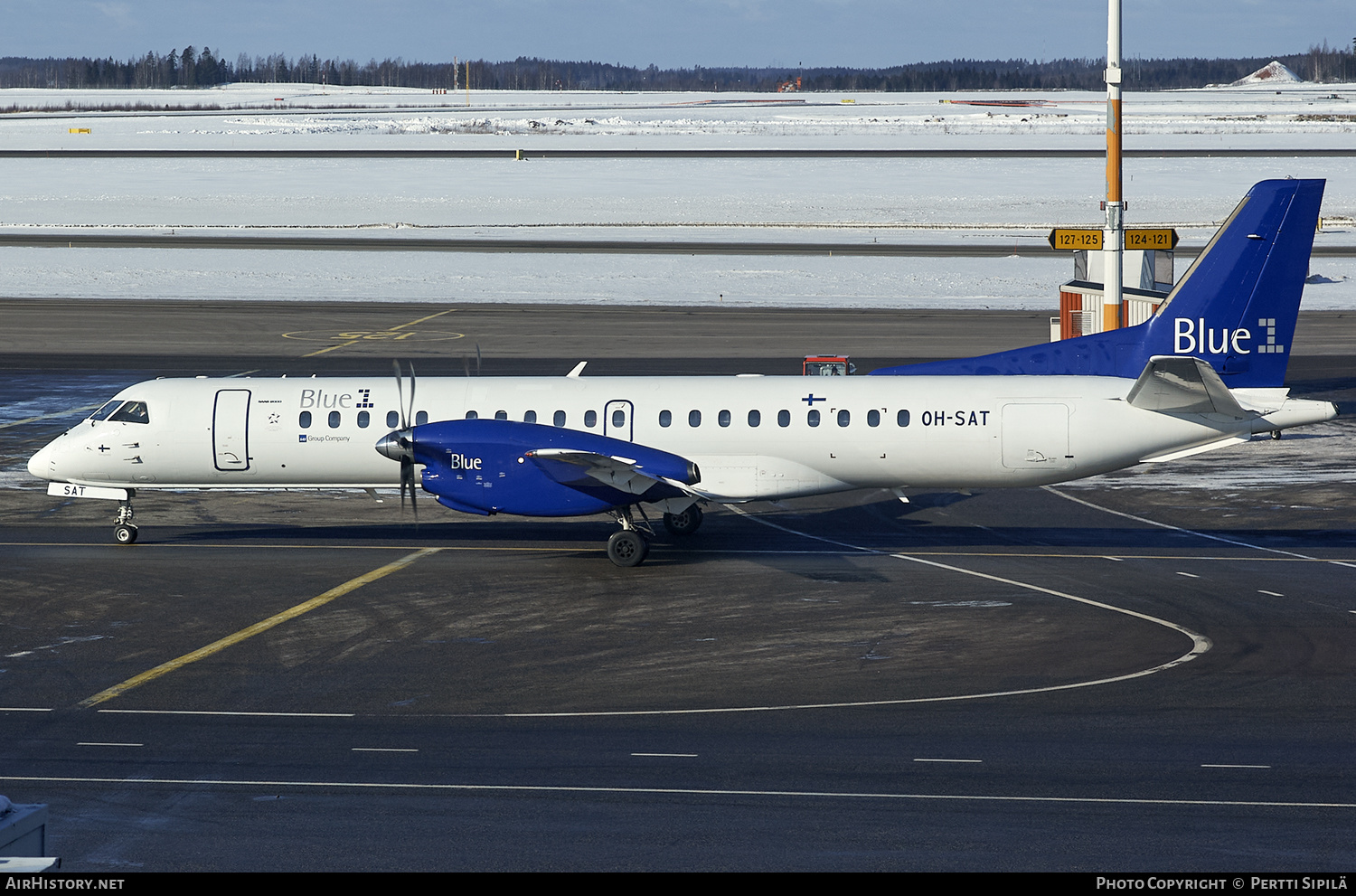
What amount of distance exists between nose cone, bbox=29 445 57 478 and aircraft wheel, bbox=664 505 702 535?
12001mm

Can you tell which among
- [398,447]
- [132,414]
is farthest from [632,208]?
[398,447]

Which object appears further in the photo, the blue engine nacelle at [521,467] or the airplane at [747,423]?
the airplane at [747,423]

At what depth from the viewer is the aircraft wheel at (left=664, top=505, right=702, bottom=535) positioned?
93.8ft

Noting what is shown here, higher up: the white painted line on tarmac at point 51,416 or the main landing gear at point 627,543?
the white painted line on tarmac at point 51,416

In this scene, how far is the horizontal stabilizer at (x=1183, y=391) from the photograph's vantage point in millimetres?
25234

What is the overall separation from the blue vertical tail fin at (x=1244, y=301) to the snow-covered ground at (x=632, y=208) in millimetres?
35760

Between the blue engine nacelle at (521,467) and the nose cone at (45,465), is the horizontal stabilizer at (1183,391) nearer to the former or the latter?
the blue engine nacelle at (521,467)

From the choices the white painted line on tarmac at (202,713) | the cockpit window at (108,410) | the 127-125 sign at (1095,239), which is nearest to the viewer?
the white painted line on tarmac at (202,713)

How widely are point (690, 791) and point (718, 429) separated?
12.2 metres

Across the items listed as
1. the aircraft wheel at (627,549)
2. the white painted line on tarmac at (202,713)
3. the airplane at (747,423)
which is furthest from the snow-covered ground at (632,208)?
the white painted line on tarmac at (202,713)

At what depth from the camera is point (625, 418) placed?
89.5 ft

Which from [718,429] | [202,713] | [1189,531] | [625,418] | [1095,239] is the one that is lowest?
[202,713]

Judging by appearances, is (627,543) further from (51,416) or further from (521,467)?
(51,416)

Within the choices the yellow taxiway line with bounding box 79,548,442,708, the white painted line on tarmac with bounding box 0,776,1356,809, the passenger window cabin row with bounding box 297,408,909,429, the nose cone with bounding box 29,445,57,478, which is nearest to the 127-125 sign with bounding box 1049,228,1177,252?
the passenger window cabin row with bounding box 297,408,909,429
